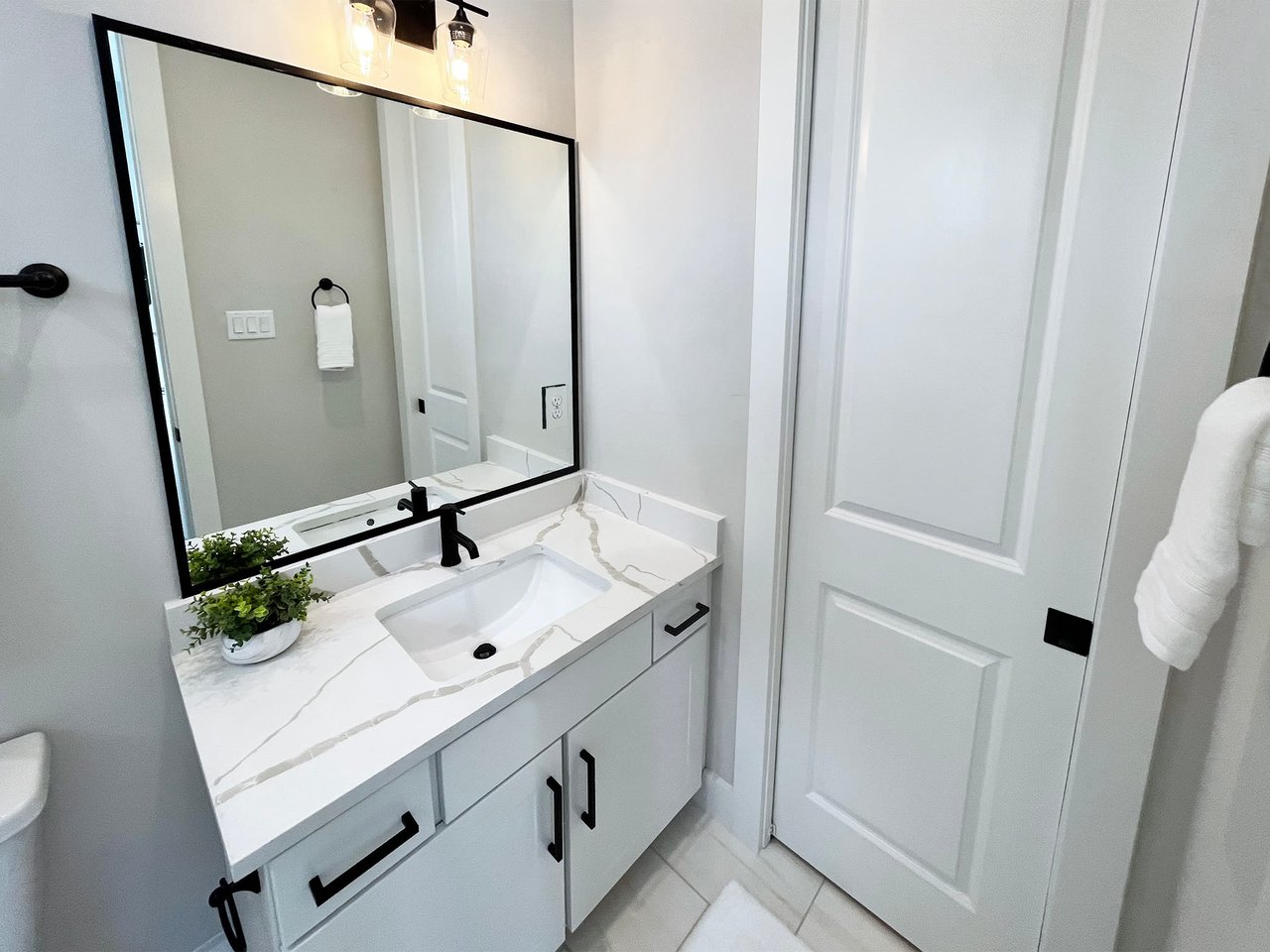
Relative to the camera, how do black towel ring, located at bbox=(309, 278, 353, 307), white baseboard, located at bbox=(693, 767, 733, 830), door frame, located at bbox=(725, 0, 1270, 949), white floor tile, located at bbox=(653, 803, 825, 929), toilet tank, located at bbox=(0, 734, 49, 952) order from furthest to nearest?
white baseboard, located at bbox=(693, 767, 733, 830), white floor tile, located at bbox=(653, 803, 825, 929), black towel ring, located at bbox=(309, 278, 353, 307), toilet tank, located at bbox=(0, 734, 49, 952), door frame, located at bbox=(725, 0, 1270, 949)

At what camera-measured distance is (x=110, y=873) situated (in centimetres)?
116

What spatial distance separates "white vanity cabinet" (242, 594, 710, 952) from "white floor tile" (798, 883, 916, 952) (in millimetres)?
403

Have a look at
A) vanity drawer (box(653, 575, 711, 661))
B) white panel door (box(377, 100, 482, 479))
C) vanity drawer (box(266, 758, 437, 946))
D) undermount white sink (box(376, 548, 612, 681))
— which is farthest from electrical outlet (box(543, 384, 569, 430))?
vanity drawer (box(266, 758, 437, 946))

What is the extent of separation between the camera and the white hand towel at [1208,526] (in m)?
0.57

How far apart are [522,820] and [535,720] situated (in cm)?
20

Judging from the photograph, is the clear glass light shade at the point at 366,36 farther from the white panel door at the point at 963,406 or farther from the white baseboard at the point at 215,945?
the white baseboard at the point at 215,945

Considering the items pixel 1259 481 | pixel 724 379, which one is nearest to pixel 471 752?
pixel 724 379

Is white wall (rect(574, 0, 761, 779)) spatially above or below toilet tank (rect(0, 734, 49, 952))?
above

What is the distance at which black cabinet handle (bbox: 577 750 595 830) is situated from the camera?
48.3 inches

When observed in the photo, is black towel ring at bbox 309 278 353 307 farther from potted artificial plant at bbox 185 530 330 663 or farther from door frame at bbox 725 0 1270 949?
door frame at bbox 725 0 1270 949

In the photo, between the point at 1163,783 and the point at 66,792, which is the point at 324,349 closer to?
the point at 66,792

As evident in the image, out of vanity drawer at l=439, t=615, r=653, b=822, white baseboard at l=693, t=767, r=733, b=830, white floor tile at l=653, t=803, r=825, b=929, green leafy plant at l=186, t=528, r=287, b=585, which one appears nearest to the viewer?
vanity drawer at l=439, t=615, r=653, b=822

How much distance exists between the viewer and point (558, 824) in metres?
1.20

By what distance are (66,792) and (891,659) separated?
1593 millimetres
